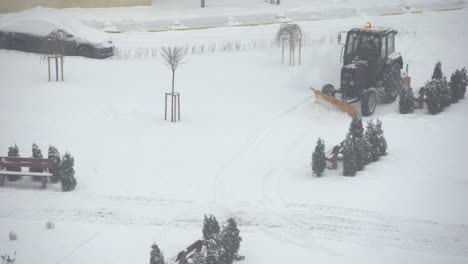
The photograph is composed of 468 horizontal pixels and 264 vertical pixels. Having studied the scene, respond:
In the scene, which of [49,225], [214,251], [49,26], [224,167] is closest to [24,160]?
[49,225]

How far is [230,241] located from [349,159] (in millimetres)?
4856

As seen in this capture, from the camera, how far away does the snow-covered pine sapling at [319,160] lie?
53.7 ft

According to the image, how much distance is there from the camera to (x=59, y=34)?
25828mm

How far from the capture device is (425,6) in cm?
3669

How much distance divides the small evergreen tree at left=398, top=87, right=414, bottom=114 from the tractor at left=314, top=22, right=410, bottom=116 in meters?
0.75

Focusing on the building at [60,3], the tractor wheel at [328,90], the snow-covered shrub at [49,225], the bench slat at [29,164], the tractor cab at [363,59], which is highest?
the building at [60,3]

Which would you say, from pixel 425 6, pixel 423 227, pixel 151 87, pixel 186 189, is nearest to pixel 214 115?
pixel 151 87

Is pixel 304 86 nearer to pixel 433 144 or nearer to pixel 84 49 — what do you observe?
pixel 433 144

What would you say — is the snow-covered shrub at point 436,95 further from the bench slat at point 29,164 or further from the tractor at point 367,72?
the bench slat at point 29,164

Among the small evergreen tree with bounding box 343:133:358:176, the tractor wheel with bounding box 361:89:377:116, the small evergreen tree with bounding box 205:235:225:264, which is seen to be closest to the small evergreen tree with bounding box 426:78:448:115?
the tractor wheel with bounding box 361:89:377:116

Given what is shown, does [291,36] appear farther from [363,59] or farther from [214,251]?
[214,251]

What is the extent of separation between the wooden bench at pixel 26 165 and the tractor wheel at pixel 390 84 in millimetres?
10264

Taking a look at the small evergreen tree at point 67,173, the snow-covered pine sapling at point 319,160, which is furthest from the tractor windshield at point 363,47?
the small evergreen tree at point 67,173

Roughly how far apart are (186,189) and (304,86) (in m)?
9.22
